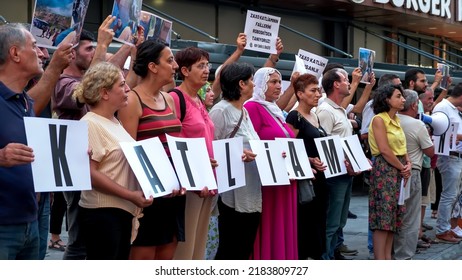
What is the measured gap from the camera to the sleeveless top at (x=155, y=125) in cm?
499

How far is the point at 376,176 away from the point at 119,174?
12.9 ft

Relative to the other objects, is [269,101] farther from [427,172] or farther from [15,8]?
[15,8]

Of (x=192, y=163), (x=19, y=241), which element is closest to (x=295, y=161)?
(x=192, y=163)

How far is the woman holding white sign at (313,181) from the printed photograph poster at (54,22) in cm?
301

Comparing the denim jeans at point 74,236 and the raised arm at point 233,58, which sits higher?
the raised arm at point 233,58

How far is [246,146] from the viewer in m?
6.13

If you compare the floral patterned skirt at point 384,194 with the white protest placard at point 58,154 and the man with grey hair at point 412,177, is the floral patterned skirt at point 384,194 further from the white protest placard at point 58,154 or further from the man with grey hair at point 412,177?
the white protest placard at point 58,154

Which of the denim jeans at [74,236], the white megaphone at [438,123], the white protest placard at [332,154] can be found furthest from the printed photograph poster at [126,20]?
the white megaphone at [438,123]

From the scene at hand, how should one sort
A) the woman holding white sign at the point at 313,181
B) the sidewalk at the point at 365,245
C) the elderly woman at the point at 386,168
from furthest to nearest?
the sidewalk at the point at 365,245 → the elderly woman at the point at 386,168 → the woman holding white sign at the point at 313,181

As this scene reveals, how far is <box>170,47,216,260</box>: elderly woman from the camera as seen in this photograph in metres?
5.45

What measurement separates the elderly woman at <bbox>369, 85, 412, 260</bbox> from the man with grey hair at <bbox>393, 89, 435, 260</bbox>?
0.17 metres

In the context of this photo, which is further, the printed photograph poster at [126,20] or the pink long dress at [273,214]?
the pink long dress at [273,214]

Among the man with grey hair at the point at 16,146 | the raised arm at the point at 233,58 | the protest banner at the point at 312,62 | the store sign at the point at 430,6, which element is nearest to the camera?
the man with grey hair at the point at 16,146
